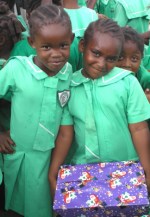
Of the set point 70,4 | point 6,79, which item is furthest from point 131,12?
point 6,79

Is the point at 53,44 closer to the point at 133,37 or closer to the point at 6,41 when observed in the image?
the point at 6,41

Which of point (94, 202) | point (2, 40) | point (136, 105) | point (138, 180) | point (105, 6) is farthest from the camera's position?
point (105, 6)

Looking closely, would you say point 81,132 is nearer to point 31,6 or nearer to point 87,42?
point 87,42

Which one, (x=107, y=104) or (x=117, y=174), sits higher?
(x=107, y=104)

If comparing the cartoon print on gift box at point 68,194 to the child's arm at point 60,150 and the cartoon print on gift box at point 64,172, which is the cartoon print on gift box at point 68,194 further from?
the child's arm at point 60,150

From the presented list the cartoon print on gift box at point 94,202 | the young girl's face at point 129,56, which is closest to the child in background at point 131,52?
the young girl's face at point 129,56

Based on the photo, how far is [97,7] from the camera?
12.4 feet

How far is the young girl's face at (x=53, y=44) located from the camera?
176 centimetres

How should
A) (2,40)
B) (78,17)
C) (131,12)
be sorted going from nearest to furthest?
1. (2,40)
2. (78,17)
3. (131,12)

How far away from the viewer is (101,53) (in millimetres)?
1839

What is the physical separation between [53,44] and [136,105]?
1.69 ft

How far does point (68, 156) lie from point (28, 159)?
0.85ft

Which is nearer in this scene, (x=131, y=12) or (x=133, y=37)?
(x=133, y=37)

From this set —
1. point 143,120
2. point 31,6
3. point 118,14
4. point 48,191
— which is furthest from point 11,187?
point 118,14
